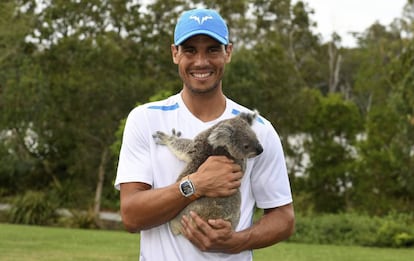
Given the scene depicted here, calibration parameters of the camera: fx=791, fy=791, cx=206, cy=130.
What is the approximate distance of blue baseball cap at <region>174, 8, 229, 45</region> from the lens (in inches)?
120

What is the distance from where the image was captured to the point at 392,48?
152ft

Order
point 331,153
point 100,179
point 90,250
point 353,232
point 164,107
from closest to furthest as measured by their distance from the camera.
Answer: point 164,107 < point 90,250 < point 353,232 < point 100,179 < point 331,153

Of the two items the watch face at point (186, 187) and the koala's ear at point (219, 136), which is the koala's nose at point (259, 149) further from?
A: the watch face at point (186, 187)

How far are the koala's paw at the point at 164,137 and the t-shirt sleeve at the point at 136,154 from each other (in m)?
0.04

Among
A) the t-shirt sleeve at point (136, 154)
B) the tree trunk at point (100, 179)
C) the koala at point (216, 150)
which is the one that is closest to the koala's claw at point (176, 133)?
the koala at point (216, 150)

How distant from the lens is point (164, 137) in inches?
120

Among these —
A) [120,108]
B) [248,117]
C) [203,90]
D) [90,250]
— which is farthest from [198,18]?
[120,108]

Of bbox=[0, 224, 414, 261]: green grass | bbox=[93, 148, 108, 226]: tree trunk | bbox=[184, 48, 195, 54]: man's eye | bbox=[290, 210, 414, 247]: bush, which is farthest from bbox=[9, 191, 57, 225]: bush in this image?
bbox=[184, 48, 195, 54]: man's eye

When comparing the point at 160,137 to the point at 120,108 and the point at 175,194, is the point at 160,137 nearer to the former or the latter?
the point at 175,194

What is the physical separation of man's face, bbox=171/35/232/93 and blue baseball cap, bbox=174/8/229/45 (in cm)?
3

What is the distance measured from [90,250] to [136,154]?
12598 millimetres

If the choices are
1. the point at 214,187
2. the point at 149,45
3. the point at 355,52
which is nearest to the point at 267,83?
the point at 149,45

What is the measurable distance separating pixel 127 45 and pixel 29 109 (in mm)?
5664

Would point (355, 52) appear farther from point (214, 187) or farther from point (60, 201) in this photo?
point (214, 187)
